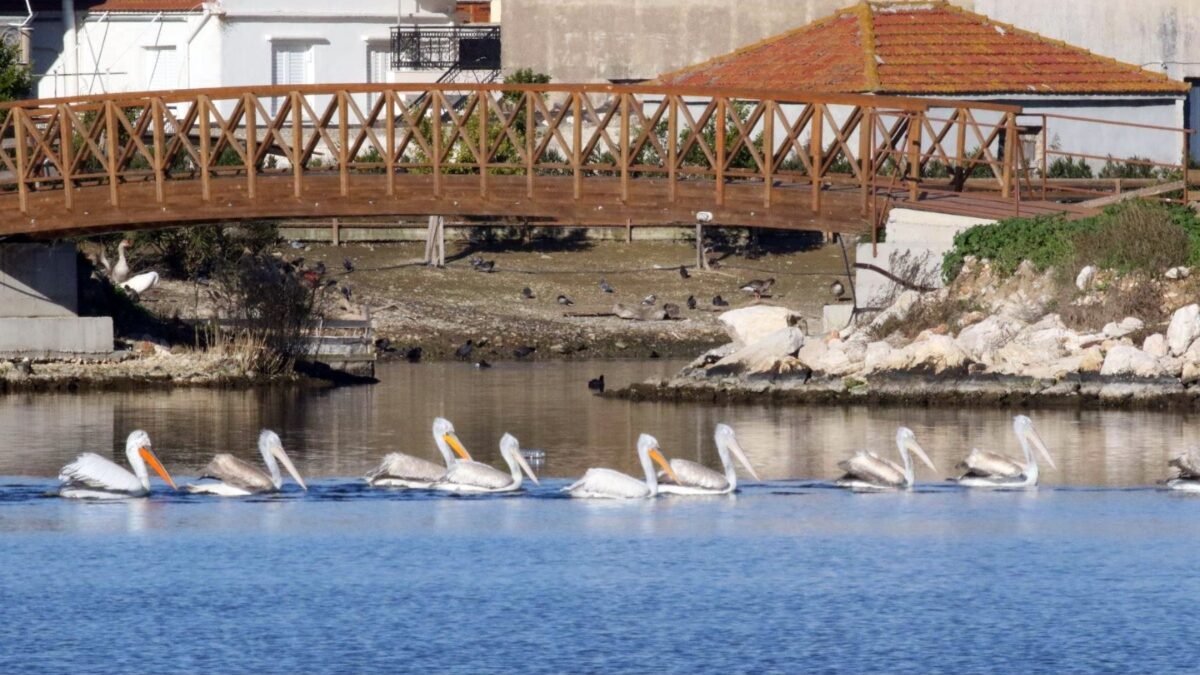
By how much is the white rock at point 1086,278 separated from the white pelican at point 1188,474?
1089cm

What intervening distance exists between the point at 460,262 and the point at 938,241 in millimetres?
16528

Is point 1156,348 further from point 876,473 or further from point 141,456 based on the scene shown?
point 141,456

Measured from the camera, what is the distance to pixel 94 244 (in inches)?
2044

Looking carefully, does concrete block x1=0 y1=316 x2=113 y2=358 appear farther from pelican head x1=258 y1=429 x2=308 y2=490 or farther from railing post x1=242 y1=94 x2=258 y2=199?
pelican head x1=258 y1=429 x2=308 y2=490

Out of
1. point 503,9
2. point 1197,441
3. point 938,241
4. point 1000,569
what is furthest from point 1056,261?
point 503,9

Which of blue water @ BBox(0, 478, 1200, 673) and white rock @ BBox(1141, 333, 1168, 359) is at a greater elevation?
white rock @ BBox(1141, 333, 1168, 359)

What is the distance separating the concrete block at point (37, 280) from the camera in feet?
140

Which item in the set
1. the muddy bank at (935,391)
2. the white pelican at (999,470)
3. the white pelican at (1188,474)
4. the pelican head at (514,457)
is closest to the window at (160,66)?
the muddy bank at (935,391)

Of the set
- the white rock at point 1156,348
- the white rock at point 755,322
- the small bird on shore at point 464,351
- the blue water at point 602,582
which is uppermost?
the white rock at point 755,322

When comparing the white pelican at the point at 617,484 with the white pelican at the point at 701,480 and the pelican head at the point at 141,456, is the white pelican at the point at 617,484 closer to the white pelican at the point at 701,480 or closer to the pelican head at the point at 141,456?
the white pelican at the point at 701,480

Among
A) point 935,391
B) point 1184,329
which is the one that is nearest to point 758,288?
point 935,391

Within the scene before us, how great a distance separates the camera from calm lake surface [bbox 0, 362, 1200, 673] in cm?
2139

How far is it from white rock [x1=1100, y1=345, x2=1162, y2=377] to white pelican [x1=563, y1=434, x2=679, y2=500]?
11.2 meters

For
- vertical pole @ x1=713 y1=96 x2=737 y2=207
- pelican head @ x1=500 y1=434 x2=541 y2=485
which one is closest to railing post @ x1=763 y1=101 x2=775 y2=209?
vertical pole @ x1=713 y1=96 x2=737 y2=207
